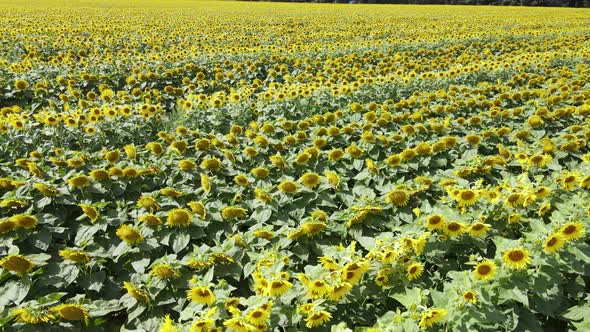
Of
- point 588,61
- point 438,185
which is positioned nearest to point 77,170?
point 438,185

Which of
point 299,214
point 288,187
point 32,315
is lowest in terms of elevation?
point 299,214

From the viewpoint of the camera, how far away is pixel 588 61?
10.4 metres

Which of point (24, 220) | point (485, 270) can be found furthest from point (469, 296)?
point (24, 220)

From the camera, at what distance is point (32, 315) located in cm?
243

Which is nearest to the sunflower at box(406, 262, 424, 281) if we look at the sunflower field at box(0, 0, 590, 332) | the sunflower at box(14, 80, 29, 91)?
the sunflower field at box(0, 0, 590, 332)

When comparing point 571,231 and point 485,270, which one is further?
point 571,231

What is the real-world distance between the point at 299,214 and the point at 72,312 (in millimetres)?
1947

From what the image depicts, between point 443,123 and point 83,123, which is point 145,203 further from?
point 443,123

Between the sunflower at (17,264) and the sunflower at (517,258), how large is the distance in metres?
3.10

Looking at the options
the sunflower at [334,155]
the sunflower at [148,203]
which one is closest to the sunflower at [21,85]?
the sunflower at [148,203]

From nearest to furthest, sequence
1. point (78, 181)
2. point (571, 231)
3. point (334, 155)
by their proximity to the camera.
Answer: point (571, 231)
point (78, 181)
point (334, 155)

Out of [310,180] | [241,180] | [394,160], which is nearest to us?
[310,180]

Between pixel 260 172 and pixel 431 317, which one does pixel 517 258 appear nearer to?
pixel 431 317

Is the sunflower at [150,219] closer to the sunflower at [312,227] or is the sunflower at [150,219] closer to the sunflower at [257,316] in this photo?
the sunflower at [312,227]
